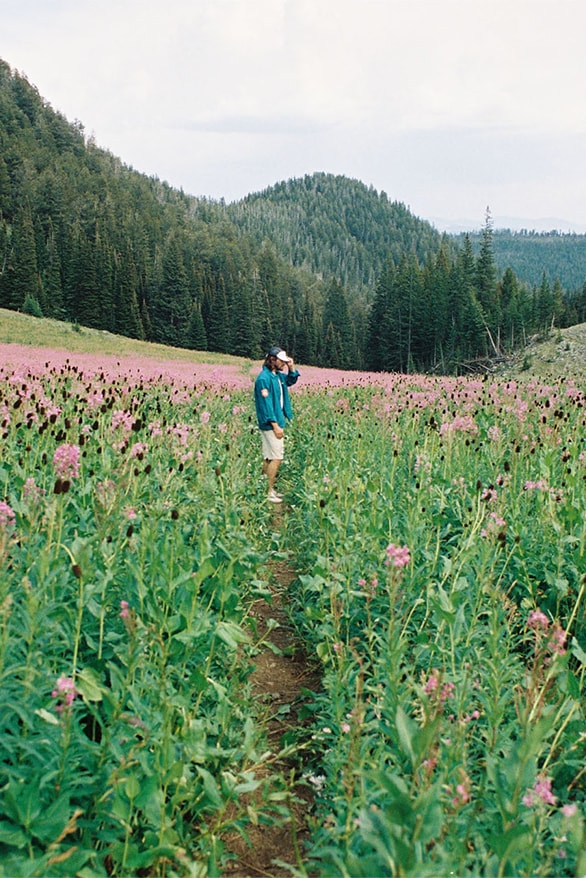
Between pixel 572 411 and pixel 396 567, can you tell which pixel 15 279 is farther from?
pixel 396 567

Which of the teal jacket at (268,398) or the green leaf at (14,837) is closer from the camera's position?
the green leaf at (14,837)

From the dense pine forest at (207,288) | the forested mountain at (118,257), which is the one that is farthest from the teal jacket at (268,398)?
the forested mountain at (118,257)

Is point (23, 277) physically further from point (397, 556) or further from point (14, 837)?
point (14, 837)

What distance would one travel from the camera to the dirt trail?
2.83 meters

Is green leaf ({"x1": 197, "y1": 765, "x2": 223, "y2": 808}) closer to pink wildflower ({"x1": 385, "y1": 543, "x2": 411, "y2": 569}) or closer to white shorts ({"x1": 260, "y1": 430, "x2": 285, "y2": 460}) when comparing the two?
pink wildflower ({"x1": 385, "y1": 543, "x2": 411, "y2": 569})

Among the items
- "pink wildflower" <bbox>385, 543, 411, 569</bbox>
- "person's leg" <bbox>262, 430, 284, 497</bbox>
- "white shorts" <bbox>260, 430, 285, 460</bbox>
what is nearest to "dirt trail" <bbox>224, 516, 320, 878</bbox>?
"pink wildflower" <bbox>385, 543, 411, 569</bbox>

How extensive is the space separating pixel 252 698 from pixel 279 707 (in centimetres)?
18

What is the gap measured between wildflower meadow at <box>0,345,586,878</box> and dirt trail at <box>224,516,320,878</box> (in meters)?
0.08

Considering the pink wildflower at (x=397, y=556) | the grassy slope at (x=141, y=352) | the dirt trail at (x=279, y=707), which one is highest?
the grassy slope at (x=141, y=352)

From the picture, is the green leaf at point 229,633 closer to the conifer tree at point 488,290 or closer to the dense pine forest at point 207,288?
the dense pine forest at point 207,288

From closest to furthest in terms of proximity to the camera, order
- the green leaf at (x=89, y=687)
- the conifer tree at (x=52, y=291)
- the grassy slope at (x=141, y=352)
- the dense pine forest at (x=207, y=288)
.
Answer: the green leaf at (x=89, y=687)
the grassy slope at (x=141, y=352)
the conifer tree at (x=52, y=291)
the dense pine forest at (x=207, y=288)

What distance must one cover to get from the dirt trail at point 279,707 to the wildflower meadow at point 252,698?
0.08m

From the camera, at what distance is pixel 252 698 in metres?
4.03

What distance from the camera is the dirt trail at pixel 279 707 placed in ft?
9.29
